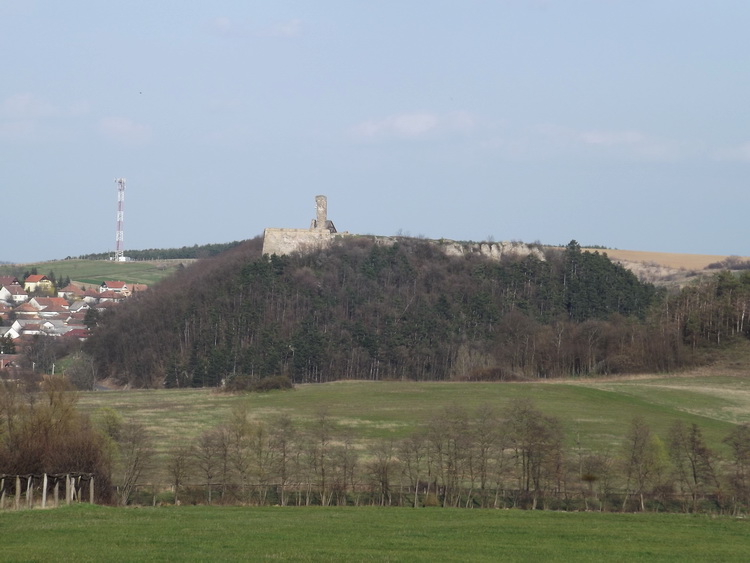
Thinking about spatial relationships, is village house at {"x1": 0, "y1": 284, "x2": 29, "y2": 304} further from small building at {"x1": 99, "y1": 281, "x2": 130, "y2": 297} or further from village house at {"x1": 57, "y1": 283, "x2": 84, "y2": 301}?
small building at {"x1": 99, "y1": 281, "x2": 130, "y2": 297}

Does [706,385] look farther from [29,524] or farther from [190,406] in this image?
[29,524]

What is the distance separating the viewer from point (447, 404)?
2185 inches

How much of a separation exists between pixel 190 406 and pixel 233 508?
3112cm

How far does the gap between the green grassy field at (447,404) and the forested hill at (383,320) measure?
32.4 ft

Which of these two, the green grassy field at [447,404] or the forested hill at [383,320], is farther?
the forested hill at [383,320]

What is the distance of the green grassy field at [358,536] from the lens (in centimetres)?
1822

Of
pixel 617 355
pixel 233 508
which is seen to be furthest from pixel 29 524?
pixel 617 355

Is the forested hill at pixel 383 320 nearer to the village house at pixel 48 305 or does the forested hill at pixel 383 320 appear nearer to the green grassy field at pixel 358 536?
the village house at pixel 48 305

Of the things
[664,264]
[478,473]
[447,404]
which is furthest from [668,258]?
[478,473]

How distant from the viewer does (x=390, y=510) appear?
28812mm

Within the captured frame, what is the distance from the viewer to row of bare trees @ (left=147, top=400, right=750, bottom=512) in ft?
112

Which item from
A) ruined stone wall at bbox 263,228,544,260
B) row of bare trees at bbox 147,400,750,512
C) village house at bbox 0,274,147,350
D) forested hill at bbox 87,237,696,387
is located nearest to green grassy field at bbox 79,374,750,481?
row of bare trees at bbox 147,400,750,512

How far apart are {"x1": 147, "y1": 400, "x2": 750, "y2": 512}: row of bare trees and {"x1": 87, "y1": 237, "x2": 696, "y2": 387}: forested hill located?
35607mm

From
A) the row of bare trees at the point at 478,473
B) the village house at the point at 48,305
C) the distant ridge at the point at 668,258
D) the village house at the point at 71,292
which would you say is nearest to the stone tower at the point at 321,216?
the village house at the point at 48,305
